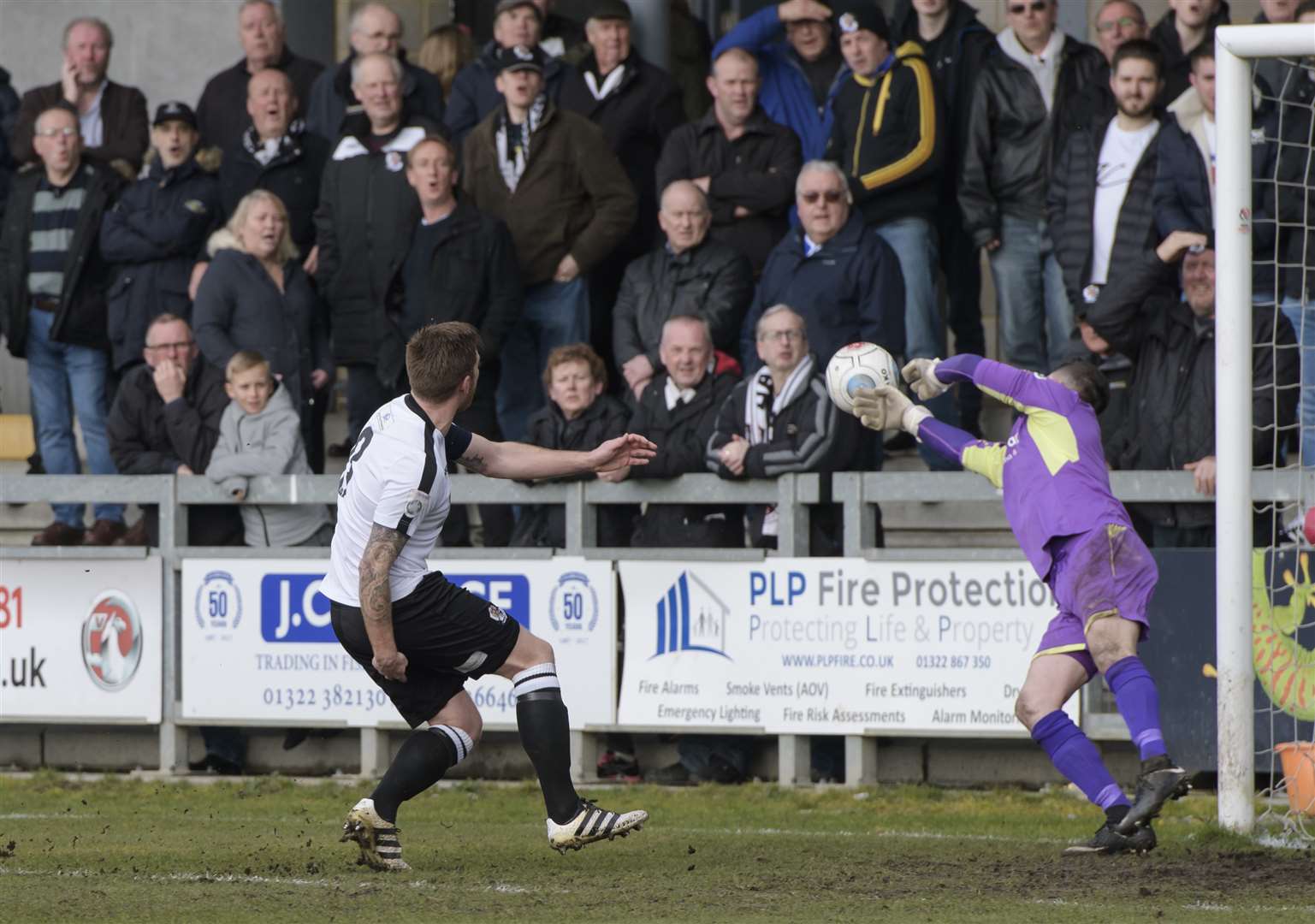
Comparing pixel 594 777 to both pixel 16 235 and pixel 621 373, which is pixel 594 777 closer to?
pixel 621 373

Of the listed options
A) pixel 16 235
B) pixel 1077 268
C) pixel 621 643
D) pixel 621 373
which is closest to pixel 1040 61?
pixel 1077 268

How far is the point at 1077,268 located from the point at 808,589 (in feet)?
7.59

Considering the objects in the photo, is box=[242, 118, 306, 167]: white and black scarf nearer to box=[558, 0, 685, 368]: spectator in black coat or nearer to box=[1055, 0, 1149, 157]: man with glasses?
box=[558, 0, 685, 368]: spectator in black coat

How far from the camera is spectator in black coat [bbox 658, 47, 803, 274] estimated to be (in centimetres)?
1198

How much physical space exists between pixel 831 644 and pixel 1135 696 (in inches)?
108

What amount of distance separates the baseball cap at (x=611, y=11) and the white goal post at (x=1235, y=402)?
4706 millimetres

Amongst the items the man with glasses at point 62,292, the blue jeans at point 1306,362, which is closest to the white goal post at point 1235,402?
the blue jeans at point 1306,362

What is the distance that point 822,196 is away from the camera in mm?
11195

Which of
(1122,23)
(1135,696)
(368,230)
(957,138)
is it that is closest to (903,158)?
(957,138)

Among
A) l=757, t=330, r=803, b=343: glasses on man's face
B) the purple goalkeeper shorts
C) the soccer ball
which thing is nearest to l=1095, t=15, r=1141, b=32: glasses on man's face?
l=757, t=330, r=803, b=343: glasses on man's face

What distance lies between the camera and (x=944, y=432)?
830cm

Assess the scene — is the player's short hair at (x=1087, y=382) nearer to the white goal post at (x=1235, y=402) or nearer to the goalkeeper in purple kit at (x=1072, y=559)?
the goalkeeper in purple kit at (x=1072, y=559)

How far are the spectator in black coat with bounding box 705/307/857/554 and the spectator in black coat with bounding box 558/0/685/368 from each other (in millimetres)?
2037

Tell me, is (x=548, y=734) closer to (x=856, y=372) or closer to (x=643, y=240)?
(x=856, y=372)
